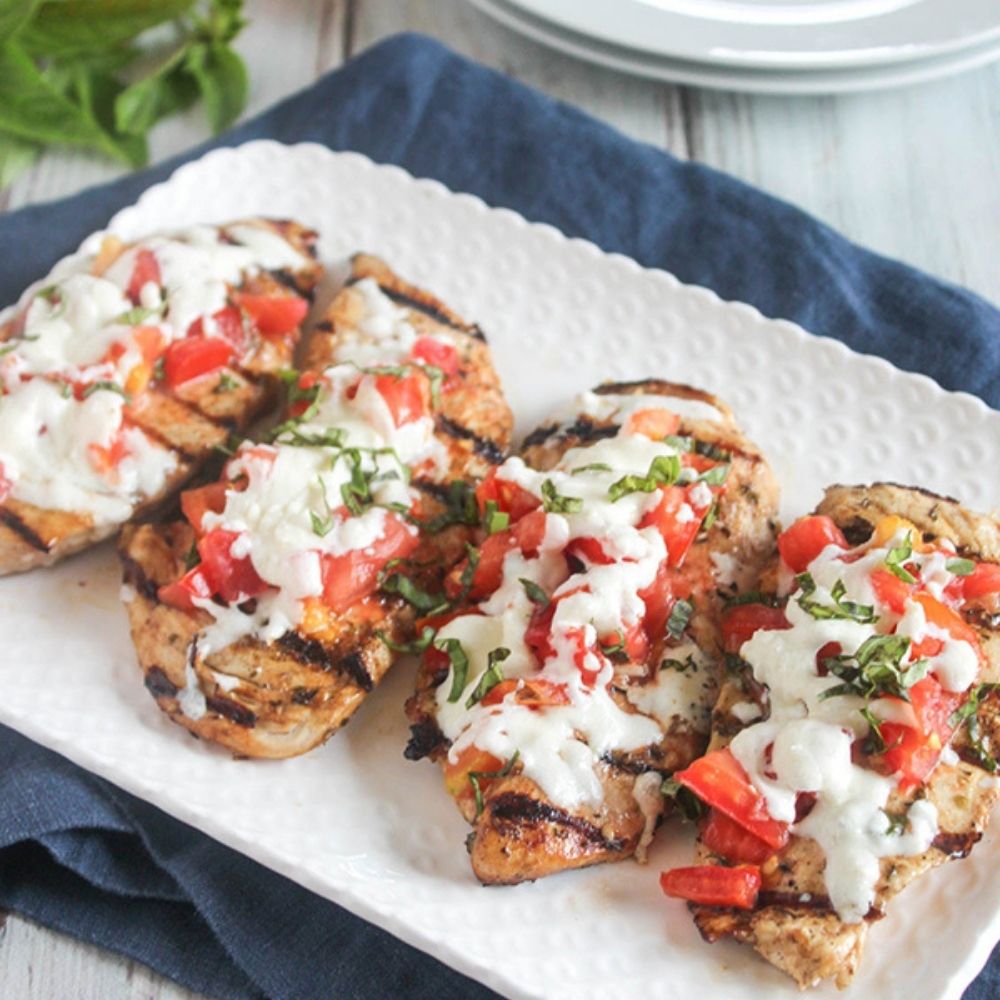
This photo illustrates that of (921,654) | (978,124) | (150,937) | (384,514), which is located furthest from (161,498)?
(978,124)

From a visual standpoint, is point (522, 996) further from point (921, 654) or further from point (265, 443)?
point (265, 443)

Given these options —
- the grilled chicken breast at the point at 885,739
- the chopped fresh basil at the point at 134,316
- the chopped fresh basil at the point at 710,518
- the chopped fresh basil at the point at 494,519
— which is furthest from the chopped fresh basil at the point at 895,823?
the chopped fresh basil at the point at 134,316

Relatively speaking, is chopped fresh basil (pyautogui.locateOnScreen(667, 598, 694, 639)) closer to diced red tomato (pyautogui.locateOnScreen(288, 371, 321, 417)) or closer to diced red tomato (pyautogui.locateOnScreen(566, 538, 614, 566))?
diced red tomato (pyautogui.locateOnScreen(566, 538, 614, 566))

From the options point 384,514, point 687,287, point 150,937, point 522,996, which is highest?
point 687,287

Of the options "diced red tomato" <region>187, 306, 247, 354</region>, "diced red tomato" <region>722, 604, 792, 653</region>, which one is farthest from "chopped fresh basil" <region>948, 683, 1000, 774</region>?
"diced red tomato" <region>187, 306, 247, 354</region>

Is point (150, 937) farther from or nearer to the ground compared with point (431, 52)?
nearer to the ground

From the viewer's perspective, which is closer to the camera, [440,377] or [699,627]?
[699,627]

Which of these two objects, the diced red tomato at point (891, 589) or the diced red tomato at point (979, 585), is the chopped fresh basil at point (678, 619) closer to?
the diced red tomato at point (891, 589)
